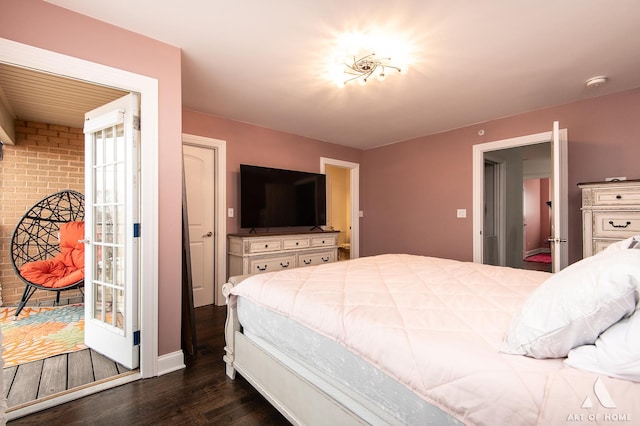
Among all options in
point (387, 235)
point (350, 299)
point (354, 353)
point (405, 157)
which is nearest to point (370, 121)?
point (405, 157)

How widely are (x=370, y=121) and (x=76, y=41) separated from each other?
2954mm

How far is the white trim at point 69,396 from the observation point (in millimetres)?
1651

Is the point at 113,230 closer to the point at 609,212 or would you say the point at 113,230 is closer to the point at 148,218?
the point at 148,218

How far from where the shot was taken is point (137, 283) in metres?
2.06

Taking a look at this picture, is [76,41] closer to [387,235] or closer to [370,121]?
[370,121]

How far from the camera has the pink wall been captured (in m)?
1.80

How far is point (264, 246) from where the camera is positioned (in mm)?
3635

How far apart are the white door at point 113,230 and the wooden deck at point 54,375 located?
86 mm

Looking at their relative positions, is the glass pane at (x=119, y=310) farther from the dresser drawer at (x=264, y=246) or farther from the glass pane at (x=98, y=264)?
the dresser drawer at (x=264, y=246)

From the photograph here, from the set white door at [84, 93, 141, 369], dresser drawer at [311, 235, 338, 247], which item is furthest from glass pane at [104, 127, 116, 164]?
dresser drawer at [311, 235, 338, 247]

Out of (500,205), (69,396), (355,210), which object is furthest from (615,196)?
(69,396)

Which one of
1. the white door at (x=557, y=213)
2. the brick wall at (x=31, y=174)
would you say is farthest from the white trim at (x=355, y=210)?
the brick wall at (x=31, y=174)

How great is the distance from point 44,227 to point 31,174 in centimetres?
69

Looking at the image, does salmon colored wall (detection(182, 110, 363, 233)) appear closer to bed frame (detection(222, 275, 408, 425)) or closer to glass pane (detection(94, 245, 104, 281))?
glass pane (detection(94, 245, 104, 281))
